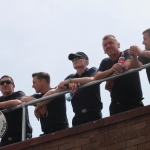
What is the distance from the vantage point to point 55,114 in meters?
10.3

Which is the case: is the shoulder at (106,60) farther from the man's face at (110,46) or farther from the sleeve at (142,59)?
the sleeve at (142,59)

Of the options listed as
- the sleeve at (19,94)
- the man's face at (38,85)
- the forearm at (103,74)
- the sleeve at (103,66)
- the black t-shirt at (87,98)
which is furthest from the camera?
the sleeve at (19,94)

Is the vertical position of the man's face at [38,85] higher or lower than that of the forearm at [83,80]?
higher

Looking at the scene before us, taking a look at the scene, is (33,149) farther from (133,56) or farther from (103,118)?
(133,56)

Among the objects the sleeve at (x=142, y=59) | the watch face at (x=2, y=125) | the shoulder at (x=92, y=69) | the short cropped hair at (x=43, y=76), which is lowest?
the watch face at (x=2, y=125)

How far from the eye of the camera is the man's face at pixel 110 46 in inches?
395

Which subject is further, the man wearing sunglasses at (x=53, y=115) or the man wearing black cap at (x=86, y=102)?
the man wearing sunglasses at (x=53, y=115)

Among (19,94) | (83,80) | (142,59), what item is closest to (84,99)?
(83,80)

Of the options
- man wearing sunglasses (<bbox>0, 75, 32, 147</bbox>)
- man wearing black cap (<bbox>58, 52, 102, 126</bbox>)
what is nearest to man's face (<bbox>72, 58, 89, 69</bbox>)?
man wearing black cap (<bbox>58, 52, 102, 126</bbox>)

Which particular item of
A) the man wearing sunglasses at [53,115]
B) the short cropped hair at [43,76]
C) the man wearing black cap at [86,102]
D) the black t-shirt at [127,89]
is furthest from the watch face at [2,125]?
the black t-shirt at [127,89]

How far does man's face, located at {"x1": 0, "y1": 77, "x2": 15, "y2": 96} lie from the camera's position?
11.3 metres

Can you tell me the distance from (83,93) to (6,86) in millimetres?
1790

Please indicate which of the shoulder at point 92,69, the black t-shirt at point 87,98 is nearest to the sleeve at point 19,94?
the black t-shirt at point 87,98

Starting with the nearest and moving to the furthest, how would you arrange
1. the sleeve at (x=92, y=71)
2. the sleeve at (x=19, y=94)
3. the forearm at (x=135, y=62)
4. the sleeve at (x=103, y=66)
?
the forearm at (x=135, y=62) < the sleeve at (x=103, y=66) < the sleeve at (x=92, y=71) < the sleeve at (x=19, y=94)
